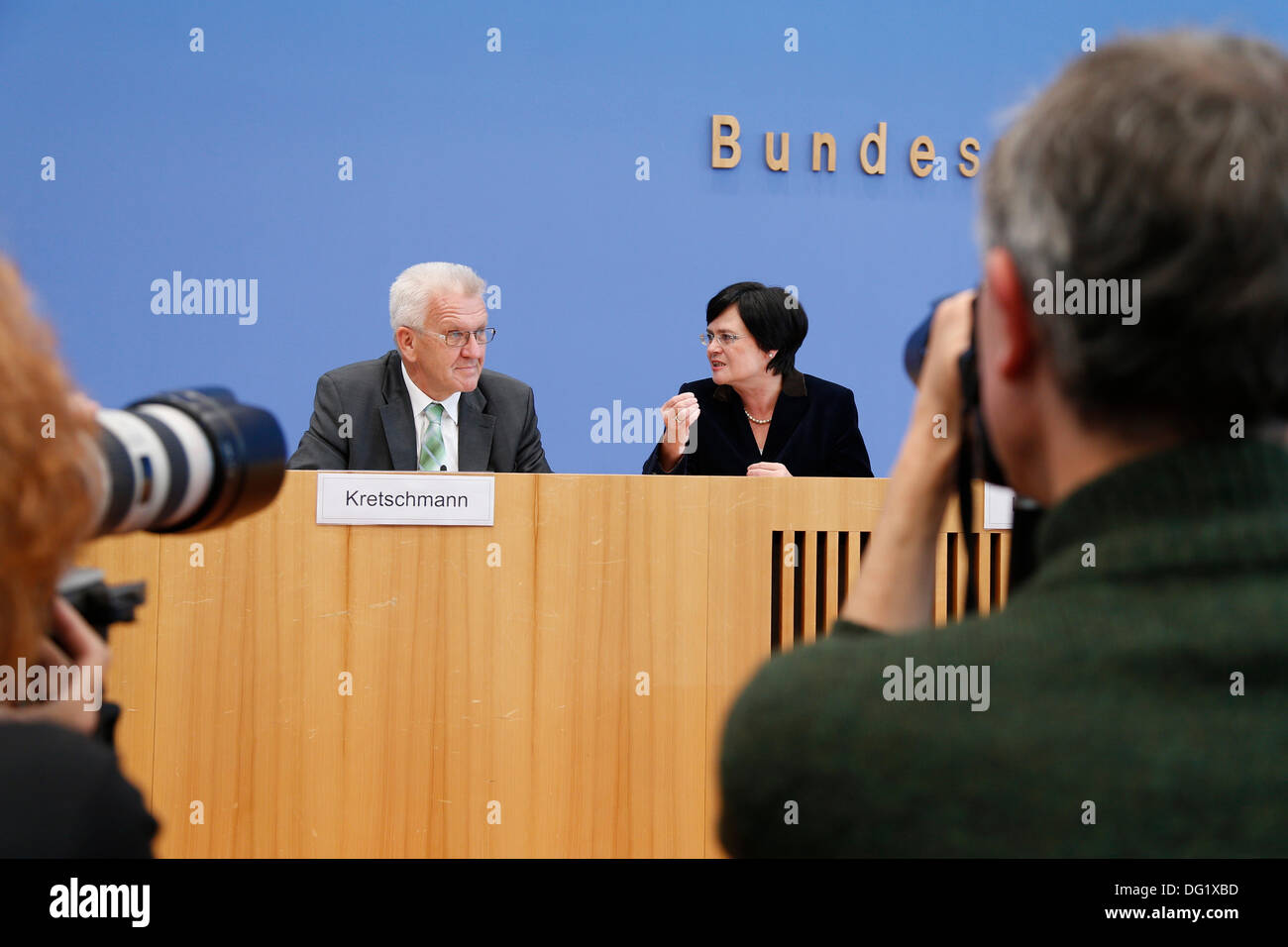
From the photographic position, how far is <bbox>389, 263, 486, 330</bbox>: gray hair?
9.84 feet

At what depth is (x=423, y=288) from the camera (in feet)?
9.93

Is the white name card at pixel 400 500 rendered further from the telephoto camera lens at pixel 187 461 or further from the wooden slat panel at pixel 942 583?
the telephoto camera lens at pixel 187 461

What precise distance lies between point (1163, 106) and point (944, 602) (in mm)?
1892

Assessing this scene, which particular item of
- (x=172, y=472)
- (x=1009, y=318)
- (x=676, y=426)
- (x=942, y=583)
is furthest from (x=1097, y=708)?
(x=676, y=426)

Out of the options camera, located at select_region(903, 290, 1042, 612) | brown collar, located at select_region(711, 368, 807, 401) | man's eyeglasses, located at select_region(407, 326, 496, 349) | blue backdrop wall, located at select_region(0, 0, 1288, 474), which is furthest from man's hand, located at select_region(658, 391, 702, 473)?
camera, located at select_region(903, 290, 1042, 612)

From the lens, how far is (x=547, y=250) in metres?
3.86

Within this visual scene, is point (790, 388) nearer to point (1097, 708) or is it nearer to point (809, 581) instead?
point (809, 581)

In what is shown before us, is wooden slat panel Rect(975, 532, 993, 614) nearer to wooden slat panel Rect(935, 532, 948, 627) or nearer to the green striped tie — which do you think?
wooden slat panel Rect(935, 532, 948, 627)

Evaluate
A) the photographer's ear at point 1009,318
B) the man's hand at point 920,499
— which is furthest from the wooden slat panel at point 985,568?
the photographer's ear at point 1009,318

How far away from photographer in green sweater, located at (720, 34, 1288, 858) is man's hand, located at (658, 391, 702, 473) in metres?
2.33

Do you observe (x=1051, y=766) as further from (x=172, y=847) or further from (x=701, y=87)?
(x=701, y=87)
